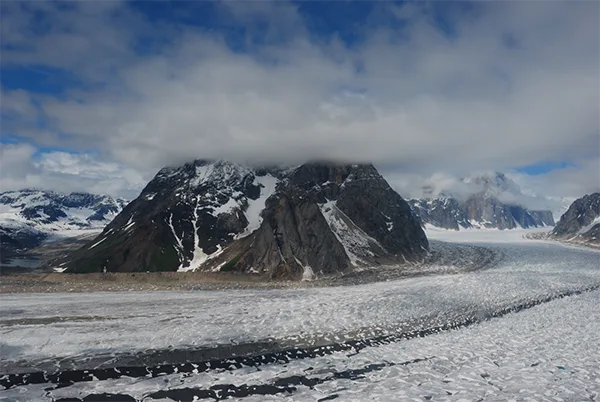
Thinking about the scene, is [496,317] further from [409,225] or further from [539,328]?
[409,225]

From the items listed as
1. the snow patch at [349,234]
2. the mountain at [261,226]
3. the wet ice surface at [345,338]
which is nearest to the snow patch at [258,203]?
the mountain at [261,226]

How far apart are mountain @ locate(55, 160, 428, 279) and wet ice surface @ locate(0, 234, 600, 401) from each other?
36.3m

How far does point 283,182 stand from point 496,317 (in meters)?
104

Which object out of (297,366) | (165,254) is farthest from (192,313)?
(165,254)

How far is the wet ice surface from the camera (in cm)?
2158

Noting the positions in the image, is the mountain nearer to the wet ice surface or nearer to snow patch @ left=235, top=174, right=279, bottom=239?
snow patch @ left=235, top=174, right=279, bottom=239

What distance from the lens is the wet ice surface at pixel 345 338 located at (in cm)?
2158

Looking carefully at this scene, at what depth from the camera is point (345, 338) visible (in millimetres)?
31531

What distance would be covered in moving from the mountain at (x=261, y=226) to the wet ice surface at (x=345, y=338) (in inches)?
1429

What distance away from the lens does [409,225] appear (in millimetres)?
127000

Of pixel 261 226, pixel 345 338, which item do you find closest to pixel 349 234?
pixel 261 226

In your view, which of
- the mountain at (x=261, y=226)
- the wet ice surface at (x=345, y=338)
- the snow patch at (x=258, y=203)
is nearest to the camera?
the wet ice surface at (x=345, y=338)

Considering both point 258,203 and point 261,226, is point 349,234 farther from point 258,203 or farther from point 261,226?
point 258,203

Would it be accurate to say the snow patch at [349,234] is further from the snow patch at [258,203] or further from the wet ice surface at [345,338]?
the wet ice surface at [345,338]
